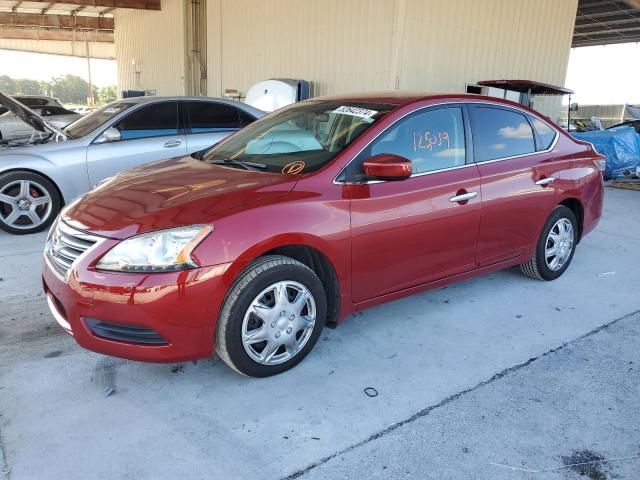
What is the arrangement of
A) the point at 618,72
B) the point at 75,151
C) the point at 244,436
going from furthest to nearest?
the point at 618,72 → the point at 75,151 → the point at 244,436

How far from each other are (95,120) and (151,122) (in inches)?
25.6

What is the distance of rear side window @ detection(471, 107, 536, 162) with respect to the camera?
353cm

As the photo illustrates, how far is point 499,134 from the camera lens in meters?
3.68

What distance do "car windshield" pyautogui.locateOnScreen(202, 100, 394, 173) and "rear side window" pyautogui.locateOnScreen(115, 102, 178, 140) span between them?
2549 millimetres

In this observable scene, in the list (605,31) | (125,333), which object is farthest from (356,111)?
(605,31)

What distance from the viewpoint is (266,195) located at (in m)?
2.64

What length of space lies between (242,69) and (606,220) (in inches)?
381

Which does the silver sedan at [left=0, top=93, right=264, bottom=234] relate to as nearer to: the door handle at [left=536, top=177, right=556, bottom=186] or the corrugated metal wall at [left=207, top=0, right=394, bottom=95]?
the door handle at [left=536, top=177, right=556, bottom=186]

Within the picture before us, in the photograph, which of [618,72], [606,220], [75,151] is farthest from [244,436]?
[618,72]

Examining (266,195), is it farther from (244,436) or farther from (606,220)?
(606,220)

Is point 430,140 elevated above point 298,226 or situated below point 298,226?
above

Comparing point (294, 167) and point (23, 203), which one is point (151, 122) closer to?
point (23, 203)

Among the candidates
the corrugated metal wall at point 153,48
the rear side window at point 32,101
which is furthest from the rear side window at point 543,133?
the corrugated metal wall at point 153,48

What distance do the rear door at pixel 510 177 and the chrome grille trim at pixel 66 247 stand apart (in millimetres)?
2422
